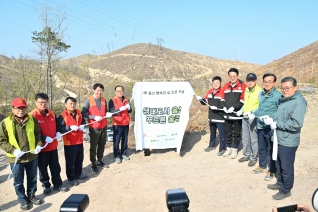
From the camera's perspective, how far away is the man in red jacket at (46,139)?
445 centimetres

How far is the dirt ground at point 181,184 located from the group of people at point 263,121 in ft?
0.91

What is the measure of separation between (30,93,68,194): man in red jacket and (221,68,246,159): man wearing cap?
373cm

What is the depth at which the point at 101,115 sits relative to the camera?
564cm

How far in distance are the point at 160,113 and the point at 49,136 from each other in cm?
271

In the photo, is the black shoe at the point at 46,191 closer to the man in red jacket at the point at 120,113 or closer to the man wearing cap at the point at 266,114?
the man in red jacket at the point at 120,113

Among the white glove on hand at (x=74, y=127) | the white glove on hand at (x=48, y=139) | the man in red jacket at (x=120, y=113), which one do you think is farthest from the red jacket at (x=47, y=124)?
the man in red jacket at (x=120, y=113)

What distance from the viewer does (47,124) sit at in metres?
4.58

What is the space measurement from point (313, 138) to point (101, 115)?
569 cm

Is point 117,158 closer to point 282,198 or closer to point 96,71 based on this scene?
point 282,198

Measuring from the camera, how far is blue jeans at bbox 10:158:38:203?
4.12m

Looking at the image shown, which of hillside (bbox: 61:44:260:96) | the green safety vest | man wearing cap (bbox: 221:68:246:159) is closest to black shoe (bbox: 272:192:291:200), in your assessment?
man wearing cap (bbox: 221:68:246:159)

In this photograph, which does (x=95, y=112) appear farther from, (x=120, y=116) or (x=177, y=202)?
(x=177, y=202)

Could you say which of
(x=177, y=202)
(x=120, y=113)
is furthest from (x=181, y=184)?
(x=177, y=202)

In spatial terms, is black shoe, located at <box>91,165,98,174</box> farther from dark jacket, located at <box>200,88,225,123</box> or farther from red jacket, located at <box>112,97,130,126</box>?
dark jacket, located at <box>200,88,225,123</box>
